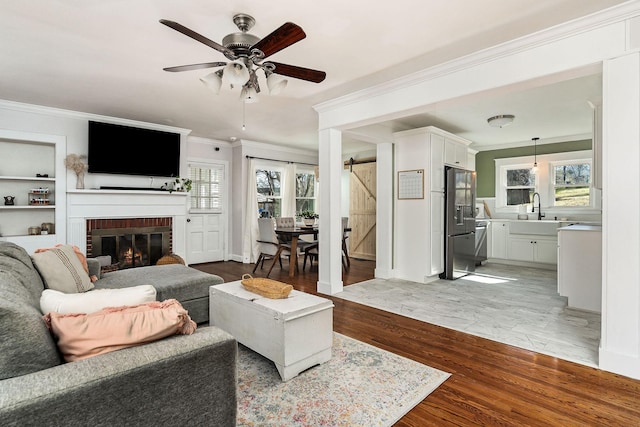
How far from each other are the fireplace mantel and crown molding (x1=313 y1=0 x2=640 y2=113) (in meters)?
3.52

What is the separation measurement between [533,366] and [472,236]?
3484mm

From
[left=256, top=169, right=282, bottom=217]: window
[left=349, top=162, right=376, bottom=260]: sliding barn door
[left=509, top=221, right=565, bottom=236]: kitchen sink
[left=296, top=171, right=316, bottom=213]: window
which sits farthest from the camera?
[left=296, top=171, right=316, bottom=213]: window

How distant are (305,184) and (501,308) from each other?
5297mm

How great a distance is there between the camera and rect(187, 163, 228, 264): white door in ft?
21.2

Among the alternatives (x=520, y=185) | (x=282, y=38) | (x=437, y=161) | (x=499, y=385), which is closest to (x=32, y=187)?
(x=282, y=38)

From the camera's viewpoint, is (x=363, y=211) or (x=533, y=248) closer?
(x=533, y=248)

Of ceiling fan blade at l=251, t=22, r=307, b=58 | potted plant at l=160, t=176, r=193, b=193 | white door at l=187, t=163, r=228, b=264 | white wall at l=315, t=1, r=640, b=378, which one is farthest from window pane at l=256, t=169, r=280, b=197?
white wall at l=315, t=1, r=640, b=378

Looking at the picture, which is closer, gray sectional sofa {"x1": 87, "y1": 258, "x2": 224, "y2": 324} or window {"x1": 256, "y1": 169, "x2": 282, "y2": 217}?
gray sectional sofa {"x1": 87, "y1": 258, "x2": 224, "y2": 324}

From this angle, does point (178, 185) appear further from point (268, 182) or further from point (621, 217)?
point (621, 217)

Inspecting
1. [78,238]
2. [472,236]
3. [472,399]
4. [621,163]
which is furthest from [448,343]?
[78,238]

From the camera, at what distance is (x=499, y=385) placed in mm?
2135

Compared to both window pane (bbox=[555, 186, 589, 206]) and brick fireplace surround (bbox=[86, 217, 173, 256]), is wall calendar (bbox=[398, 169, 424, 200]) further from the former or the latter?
brick fireplace surround (bbox=[86, 217, 173, 256])

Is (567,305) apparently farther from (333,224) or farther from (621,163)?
(333,224)

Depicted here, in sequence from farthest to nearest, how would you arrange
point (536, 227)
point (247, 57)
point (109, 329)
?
point (536, 227) < point (247, 57) < point (109, 329)
